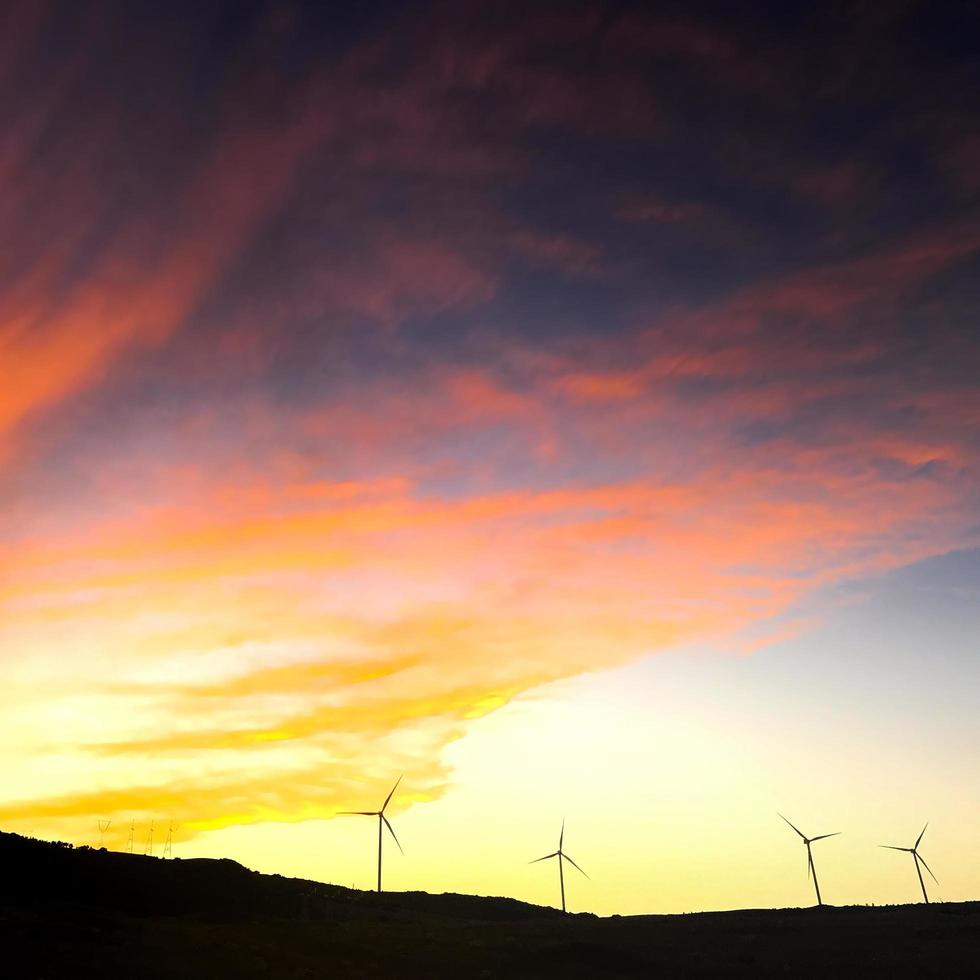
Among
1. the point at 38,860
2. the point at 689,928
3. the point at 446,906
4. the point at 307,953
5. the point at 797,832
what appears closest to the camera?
the point at 307,953

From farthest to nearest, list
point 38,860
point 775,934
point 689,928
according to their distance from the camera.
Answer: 1. point 689,928
2. point 775,934
3. point 38,860

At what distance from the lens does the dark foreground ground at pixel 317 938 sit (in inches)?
2202

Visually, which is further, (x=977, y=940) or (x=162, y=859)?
(x=162, y=859)

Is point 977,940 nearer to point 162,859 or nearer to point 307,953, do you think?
point 307,953

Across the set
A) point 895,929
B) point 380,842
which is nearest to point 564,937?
point 895,929

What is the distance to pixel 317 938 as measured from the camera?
7038 cm

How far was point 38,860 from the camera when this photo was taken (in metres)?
83.2

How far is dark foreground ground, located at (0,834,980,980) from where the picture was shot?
55938 millimetres

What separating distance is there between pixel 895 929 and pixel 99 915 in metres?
79.8

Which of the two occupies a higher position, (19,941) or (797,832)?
(797,832)

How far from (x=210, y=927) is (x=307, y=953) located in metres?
8.86

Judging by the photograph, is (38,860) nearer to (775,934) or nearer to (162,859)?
(162,859)

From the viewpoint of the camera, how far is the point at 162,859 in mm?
95250

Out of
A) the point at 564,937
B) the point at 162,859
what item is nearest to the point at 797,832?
the point at 564,937
